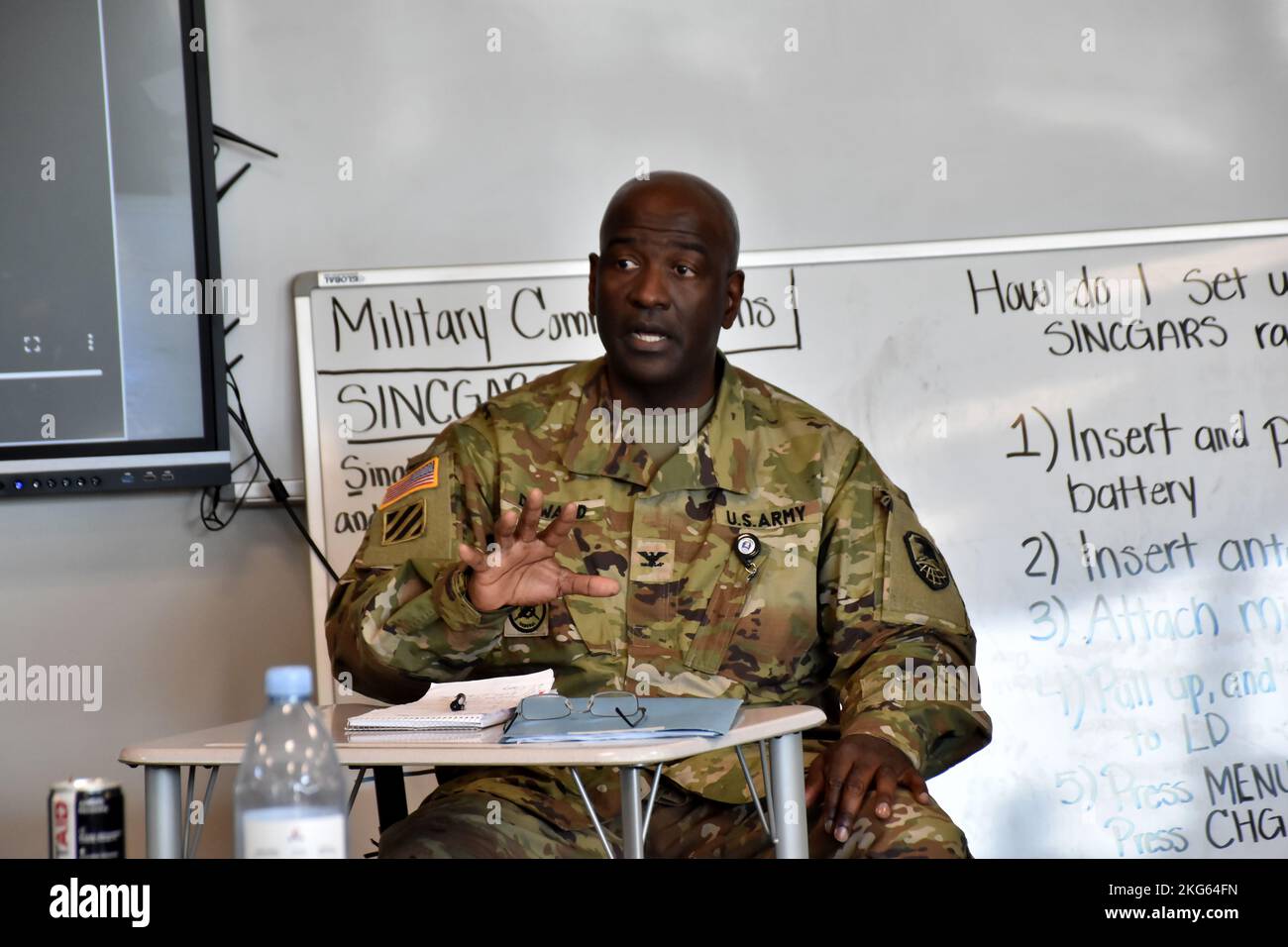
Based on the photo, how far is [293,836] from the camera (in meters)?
1.15

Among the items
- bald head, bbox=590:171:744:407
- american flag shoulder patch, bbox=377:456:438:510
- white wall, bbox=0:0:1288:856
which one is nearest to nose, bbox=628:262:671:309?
bald head, bbox=590:171:744:407

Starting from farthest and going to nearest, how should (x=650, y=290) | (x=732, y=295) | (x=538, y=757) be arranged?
(x=732, y=295) < (x=650, y=290) < (x=538, y=757)

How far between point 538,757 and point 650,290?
44.6 inches

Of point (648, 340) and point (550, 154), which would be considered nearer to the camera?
point (648, 340)

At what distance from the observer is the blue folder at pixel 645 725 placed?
1.72m

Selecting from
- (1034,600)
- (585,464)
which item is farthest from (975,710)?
(1034,600)

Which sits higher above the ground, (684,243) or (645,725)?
(684,243)

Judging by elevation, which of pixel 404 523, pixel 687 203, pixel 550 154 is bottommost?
pixel 404 523

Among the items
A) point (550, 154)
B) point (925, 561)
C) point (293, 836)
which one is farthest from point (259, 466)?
point (293, 836)

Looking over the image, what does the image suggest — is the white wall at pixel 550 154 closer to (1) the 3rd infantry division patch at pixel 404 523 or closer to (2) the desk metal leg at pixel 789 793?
(1) the 3rd infantry division patch at pixel 404 523

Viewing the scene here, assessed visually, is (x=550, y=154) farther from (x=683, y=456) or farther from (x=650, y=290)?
(x=683, y=456)

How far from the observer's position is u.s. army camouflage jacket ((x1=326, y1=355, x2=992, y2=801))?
90.0 inches
